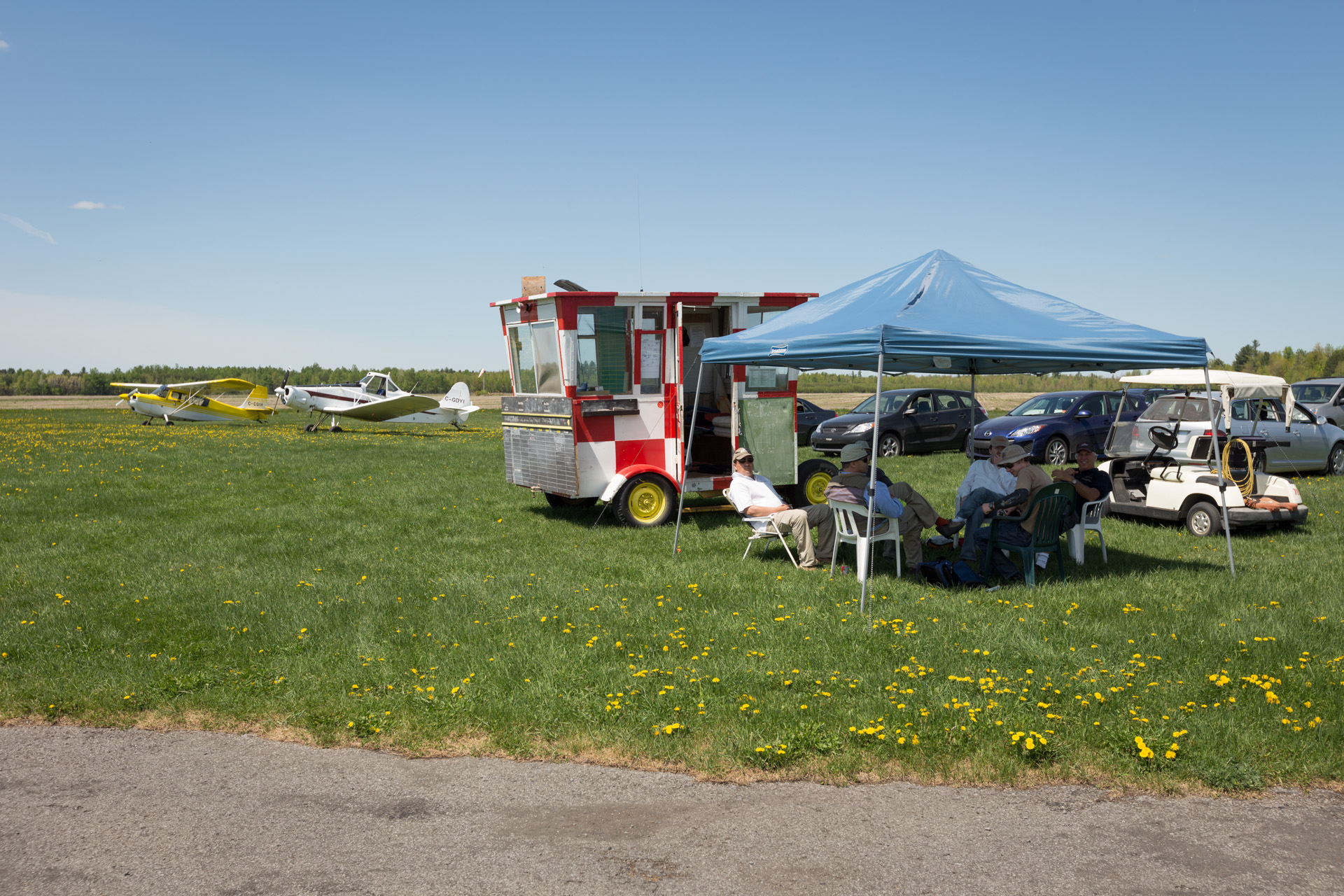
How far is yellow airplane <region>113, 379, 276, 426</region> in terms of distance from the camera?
111ft

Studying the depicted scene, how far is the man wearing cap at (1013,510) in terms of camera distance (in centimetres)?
781

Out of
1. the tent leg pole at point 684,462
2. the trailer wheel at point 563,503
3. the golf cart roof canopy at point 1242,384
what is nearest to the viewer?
the tent leg pole at point 684,462

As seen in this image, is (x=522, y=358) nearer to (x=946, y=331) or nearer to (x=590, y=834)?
(x=946, y=331)

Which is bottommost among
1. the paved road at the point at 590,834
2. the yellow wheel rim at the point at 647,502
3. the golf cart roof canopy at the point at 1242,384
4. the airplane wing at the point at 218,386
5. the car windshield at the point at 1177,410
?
the paved road at the point at 590,834

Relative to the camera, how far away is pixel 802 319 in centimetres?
866

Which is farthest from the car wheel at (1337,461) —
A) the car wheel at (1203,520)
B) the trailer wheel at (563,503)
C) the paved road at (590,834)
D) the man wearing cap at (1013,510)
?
the paved road at (590,834)

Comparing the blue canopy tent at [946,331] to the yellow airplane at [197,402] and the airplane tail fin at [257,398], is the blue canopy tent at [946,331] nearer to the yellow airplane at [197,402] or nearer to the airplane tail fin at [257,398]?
the yellow airplane at [197,402]

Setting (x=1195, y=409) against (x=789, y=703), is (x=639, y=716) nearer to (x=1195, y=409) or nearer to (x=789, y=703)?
(x=789, y=703)

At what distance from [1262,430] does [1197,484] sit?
676 centimetres

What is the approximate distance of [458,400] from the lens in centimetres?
3375

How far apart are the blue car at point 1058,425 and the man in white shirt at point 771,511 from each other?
10329 mm

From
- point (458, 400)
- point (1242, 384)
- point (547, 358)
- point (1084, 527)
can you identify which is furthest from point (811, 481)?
point (458, 400)

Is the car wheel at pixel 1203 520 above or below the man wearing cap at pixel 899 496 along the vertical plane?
below

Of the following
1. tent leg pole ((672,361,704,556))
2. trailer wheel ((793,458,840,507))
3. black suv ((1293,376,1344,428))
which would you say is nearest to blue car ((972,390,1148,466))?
black suv ((1293,376,1344,428))
